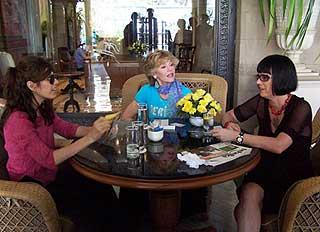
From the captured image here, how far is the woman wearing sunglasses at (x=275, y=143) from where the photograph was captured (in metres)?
1.78

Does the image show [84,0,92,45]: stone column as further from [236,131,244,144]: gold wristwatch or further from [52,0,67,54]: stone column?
[236,131,244,144]: gold wristwatch

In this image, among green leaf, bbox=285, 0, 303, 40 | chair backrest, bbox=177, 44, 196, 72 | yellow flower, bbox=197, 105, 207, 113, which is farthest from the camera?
chair backrest, bbox=177, 44, 196, 72

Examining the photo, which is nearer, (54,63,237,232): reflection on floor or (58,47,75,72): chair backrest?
(54,63,237,232): reflection on floor

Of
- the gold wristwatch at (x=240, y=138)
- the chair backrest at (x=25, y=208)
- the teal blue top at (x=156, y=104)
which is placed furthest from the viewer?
the teal blue top at (x=156, y=104)

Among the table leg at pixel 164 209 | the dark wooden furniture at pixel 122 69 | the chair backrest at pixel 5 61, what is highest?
the chair backrest at pixel 5 61

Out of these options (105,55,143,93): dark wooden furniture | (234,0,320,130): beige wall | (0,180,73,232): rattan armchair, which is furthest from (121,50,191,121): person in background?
(105,55,143,93): dark wooden furniture

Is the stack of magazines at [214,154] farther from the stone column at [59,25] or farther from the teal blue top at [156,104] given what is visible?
the stone column at [59,25]

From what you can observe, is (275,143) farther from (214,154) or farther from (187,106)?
(187,106)

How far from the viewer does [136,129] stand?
1763 millimetres

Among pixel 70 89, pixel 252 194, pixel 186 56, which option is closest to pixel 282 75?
pixel 252 194

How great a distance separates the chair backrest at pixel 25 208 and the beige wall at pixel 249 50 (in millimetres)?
2298

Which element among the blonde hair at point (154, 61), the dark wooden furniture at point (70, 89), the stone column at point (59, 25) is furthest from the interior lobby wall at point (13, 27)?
the blonde hair at point (154, 61)

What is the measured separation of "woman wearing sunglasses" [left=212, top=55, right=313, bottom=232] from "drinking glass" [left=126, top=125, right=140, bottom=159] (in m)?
0.42

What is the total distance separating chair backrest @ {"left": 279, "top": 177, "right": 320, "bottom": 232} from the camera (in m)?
1.30
